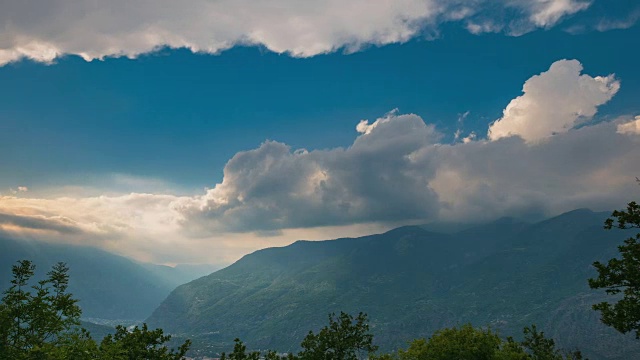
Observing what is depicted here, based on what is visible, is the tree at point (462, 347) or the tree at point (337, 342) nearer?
the tree at point (462, 347)

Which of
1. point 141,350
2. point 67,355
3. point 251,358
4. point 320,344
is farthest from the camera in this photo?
point 320,344

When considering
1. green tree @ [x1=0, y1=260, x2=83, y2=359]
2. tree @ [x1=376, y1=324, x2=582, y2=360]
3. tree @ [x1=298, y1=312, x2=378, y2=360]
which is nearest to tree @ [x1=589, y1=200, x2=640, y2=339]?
tree @ [x1=376, y1=324, x2=582, y2=360]

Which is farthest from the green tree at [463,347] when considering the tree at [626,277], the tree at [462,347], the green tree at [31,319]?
the green tree at [31,319]

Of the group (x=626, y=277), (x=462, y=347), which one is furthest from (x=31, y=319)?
(x=626, y=277)

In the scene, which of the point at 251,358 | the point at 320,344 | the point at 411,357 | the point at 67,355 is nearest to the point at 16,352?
the point at 67,355

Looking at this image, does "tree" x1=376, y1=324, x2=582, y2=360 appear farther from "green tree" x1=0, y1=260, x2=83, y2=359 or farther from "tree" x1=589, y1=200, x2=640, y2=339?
"green tree" x1=0, y1=260, x2=83, y2=359

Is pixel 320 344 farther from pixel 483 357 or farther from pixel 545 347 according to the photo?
pixel 545 347

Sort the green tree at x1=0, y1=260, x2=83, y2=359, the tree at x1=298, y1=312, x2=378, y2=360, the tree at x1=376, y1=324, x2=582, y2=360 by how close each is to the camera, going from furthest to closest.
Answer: the tree at x1=298, y1=312, x2=378, y2=360 < the tree at x1=376, y1=324, x2=582, y2=360 < the green tree at x1=0, y1=260, x2=83, y2=359

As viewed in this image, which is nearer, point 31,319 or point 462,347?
point 31,319

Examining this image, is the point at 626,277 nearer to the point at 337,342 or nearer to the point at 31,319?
the point at 337,342

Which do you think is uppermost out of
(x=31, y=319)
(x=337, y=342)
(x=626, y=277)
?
(x=31, y=319)

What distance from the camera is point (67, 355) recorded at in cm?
4069

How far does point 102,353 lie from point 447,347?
48877 mm

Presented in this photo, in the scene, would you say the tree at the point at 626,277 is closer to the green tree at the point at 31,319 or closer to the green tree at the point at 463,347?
the green tree at the point at 463,347
